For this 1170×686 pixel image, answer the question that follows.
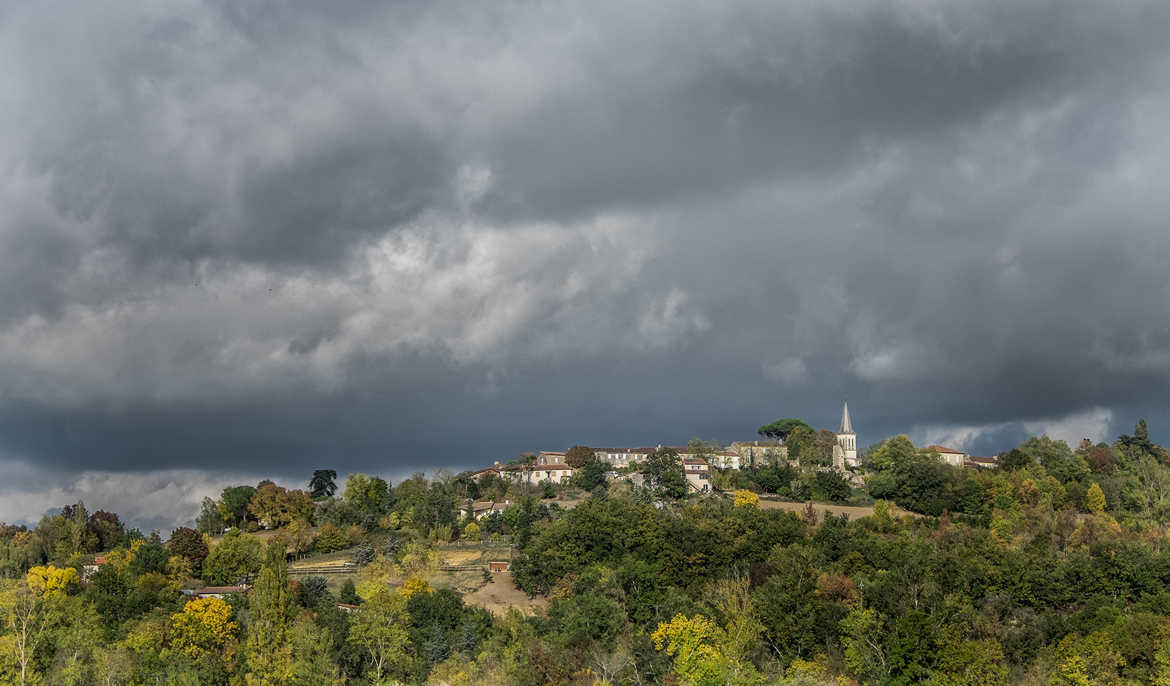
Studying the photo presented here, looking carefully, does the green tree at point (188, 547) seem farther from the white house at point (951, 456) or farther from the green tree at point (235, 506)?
the white house at point (951, 456)

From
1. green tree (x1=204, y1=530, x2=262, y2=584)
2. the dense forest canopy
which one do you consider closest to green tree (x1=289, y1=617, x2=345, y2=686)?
the dense forest canopy

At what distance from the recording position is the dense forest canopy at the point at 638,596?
2685 inches

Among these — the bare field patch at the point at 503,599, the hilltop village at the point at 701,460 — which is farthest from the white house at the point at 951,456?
the bare field patch at the point at 503,599

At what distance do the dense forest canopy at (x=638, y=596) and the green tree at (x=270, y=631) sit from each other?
241 mm

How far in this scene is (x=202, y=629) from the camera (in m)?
76.8

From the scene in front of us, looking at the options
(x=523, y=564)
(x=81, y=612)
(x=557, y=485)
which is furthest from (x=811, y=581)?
(x=557, y=485)

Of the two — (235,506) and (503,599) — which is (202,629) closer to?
(503,599)

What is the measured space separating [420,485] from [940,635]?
283 ft

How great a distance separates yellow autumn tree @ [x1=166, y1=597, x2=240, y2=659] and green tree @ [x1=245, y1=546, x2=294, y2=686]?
10.2ft

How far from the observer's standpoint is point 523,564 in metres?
98.4

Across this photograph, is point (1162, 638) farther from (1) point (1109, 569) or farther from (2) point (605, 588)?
(2) point (605, 588)

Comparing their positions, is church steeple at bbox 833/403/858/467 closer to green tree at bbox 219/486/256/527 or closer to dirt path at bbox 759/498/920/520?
dirt path at bbox 759/498/920/520

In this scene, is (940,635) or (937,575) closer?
(940,635)

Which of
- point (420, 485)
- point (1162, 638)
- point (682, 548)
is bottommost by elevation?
point (1162, 638)
